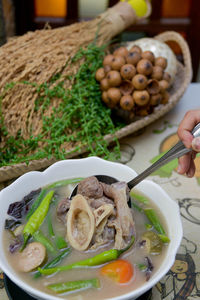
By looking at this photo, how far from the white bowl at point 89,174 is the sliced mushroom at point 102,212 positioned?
0.19 meters

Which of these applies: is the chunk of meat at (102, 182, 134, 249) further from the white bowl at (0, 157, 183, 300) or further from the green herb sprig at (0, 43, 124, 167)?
the green herb sprig at (0, 43, 124, 167)

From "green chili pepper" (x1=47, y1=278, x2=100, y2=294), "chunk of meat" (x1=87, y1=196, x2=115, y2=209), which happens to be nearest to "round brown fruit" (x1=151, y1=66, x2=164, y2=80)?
"chunk of meat" (x1=87, y1=196, x2=115, y2=209)

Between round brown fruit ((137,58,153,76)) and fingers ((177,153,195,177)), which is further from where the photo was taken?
round brown fruit ((137,58,153,76))

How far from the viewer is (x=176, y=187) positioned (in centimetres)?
151

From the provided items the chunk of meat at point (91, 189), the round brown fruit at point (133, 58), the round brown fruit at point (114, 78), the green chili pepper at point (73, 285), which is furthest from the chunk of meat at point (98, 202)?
the round brown fruit at point (133, 58)

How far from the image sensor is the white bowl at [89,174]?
841mm

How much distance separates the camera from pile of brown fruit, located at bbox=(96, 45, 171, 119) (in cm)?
167

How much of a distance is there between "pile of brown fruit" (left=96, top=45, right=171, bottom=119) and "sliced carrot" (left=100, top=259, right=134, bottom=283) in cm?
90

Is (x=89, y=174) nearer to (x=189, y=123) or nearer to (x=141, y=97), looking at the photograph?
(x=189, y=123)

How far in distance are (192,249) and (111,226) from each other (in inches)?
14.3

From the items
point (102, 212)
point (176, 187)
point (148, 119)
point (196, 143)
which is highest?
point (196, 143)

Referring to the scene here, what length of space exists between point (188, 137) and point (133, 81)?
71 centimetres

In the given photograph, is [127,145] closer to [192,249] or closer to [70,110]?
[70,110]

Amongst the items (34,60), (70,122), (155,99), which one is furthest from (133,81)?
(34,60)
